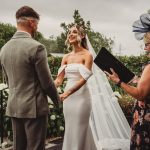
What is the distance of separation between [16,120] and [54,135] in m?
4.86

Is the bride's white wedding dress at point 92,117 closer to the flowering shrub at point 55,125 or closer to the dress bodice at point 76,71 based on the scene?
the dress bodice at point 76,71

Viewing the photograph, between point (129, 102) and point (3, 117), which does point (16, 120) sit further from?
point (129, 102)

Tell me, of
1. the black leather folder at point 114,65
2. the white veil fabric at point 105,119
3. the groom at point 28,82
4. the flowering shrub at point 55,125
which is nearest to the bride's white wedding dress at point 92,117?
the white veil fabric at point 105,119

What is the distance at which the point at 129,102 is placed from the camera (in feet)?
37.5

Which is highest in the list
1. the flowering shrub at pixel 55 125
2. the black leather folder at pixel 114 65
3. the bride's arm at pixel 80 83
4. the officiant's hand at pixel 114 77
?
the black leather folder at pixel 114 65

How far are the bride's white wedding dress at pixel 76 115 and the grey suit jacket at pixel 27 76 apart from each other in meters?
2.21

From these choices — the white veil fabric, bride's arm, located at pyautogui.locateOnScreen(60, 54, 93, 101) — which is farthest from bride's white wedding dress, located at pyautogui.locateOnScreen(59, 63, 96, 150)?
the white veil fabric

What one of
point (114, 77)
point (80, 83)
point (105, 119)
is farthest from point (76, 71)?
point (114, 77)

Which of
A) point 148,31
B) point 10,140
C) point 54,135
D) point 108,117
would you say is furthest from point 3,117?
point 148,31

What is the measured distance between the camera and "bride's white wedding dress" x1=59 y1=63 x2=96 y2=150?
6.79 m

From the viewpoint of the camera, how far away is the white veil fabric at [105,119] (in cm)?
775

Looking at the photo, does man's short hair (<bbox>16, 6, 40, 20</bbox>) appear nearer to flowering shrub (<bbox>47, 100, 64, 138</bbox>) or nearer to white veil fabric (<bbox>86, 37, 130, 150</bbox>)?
white veil fabric (<bbox>86, 37, 130, 150</bbox>)

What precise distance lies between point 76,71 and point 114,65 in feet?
7.65

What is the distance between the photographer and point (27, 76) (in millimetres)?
4430
